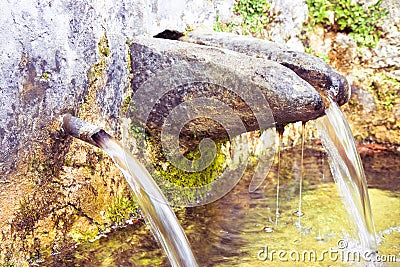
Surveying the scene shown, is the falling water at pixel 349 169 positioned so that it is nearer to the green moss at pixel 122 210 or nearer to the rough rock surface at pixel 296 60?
the rough rock surface at pixel 296 60

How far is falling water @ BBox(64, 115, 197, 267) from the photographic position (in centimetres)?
339

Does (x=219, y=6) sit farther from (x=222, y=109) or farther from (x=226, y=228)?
(x=226, y=228)

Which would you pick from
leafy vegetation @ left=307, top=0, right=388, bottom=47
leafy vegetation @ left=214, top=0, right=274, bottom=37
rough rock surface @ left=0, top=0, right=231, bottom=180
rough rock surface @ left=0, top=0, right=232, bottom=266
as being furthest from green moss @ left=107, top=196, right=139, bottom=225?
leafy vegetation @ left=307, top=0, right=388, bottom=47

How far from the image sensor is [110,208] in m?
4.05

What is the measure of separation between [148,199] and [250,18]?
2611 mm

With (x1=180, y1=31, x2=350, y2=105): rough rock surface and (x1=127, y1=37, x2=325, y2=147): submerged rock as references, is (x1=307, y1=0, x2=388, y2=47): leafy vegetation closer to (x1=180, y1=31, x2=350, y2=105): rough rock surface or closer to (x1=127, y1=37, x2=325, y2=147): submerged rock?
(x1=180, y1=31, x2=350, y2=105): rough rock surface

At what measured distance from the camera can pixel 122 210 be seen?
13.6ft

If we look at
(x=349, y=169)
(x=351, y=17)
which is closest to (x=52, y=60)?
(x=349, y=169)

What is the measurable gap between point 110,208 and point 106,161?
343mm

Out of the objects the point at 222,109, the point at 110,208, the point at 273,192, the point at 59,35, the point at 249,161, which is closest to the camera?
the point at 59,35

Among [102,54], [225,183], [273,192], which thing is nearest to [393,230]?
[273,192]

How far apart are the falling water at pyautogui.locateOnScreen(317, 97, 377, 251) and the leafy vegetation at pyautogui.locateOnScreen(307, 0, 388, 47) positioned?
2147 mm

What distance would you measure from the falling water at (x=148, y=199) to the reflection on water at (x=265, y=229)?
265mm

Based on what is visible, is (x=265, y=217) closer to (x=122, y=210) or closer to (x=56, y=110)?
(x=122, y=210)
